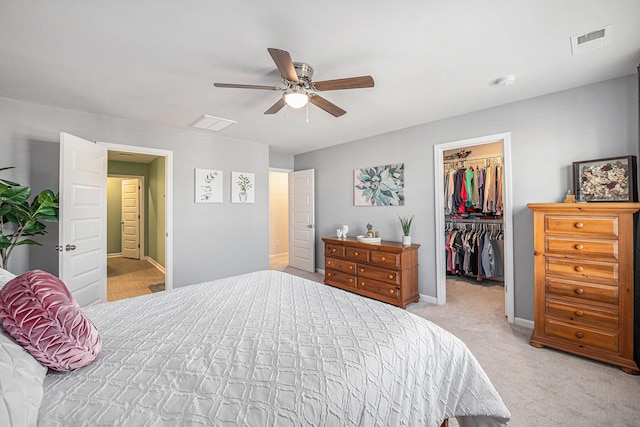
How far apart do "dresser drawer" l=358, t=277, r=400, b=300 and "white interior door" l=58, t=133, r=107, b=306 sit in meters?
3.32

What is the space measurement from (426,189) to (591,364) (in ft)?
7.72

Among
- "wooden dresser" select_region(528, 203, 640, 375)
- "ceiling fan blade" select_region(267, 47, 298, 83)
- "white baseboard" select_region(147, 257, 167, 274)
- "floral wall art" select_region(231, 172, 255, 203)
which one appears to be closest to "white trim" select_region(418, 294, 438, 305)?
"wooden dresser" select_region(528, 203, 640, 375)

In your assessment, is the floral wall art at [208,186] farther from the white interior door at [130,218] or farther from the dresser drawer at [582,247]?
the dresser drawer at [582,247]

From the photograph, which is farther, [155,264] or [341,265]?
[155,264]

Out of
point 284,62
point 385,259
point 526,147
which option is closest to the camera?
point 284,62

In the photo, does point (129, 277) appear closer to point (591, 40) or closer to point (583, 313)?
point (583, 313)

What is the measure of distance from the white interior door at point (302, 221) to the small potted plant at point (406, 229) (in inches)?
77.9

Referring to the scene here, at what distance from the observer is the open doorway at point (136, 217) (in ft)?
18.8

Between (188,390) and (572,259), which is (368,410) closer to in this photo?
(188,390)

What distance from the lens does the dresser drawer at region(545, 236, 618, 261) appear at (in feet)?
7.26

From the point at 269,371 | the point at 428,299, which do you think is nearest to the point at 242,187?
the point at 428,299

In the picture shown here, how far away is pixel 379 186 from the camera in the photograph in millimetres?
4398

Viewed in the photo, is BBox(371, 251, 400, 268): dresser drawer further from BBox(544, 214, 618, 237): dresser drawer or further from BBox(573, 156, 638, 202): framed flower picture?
BBox(573, 156, 638, 202): framed flower picture

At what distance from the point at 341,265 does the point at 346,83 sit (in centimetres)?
284
